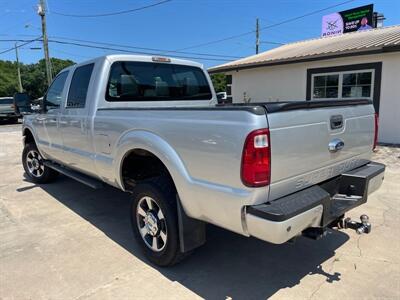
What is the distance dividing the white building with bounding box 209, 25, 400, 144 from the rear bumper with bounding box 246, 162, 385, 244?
5.88 metres

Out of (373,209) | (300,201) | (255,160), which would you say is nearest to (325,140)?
(300,201)

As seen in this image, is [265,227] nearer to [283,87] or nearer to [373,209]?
[373,209]

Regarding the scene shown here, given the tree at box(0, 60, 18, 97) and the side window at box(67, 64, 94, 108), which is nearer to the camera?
the side window at box(67, 64, 94, 108)

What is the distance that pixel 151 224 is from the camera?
3.38 m

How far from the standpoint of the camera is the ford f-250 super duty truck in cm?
241

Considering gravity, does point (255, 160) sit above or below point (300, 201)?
above

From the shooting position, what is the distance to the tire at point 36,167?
638 centimetres

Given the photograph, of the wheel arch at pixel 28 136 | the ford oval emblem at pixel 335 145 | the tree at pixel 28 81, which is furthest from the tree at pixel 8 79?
the ford oval emblem at pixel 335 145

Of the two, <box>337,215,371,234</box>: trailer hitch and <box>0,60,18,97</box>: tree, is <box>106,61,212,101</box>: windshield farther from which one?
<box>0,60,18,97</box>: tree

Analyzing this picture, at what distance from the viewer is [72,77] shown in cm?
479

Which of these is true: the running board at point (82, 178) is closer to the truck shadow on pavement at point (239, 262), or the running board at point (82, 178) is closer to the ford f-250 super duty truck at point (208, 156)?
the ford f-250 super duty truck at point (208, 156)

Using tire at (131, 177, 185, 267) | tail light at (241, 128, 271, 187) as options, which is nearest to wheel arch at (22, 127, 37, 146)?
tire at (131, 177, 185, 267)

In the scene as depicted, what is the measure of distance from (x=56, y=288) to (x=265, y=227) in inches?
77.5

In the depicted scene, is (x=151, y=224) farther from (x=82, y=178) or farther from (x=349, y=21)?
(x=349, y=21)
